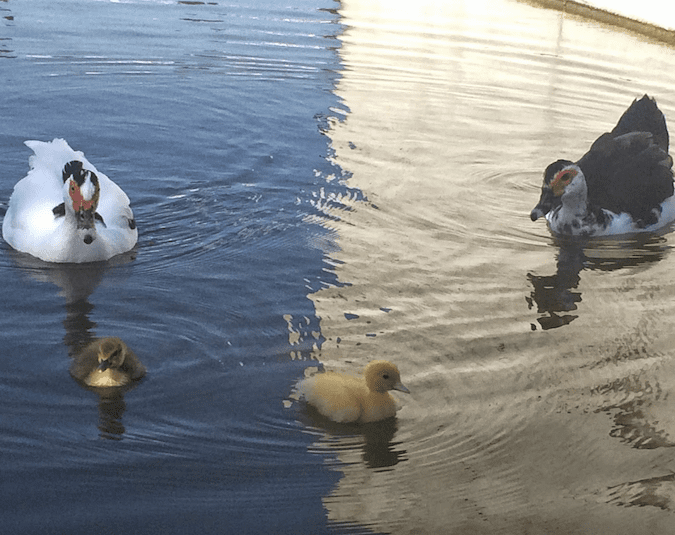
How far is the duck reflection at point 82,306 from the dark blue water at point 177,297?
0.6 inches

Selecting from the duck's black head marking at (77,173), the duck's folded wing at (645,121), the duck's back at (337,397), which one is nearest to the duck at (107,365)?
the duck's back at (337,397)

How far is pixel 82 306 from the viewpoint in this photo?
19.8ft

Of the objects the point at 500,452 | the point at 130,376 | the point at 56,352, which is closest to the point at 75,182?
the point at 56,352

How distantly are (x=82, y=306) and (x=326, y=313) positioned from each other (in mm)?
1448

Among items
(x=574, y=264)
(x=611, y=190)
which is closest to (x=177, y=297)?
(x=574, y=264)

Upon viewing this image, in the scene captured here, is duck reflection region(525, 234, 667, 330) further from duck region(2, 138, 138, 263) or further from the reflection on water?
duck region(2, 138, 138, 263)

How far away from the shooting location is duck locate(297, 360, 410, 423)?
190 inches

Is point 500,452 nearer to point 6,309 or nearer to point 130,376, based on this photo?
point 130,376

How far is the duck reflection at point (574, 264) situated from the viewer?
21.1ft

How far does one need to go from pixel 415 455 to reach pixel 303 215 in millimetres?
3394

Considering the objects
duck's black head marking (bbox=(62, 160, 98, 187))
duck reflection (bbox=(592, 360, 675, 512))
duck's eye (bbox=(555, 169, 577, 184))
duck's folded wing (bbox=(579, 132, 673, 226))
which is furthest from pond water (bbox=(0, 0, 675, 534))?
duck's black head marking (bbox=(62, 160, 98, 187))

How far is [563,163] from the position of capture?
7.81 m

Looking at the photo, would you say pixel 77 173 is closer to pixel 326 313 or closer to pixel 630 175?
pixel 326 313

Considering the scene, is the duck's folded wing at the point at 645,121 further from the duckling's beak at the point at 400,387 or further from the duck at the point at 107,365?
the duck at the point at 107,365
